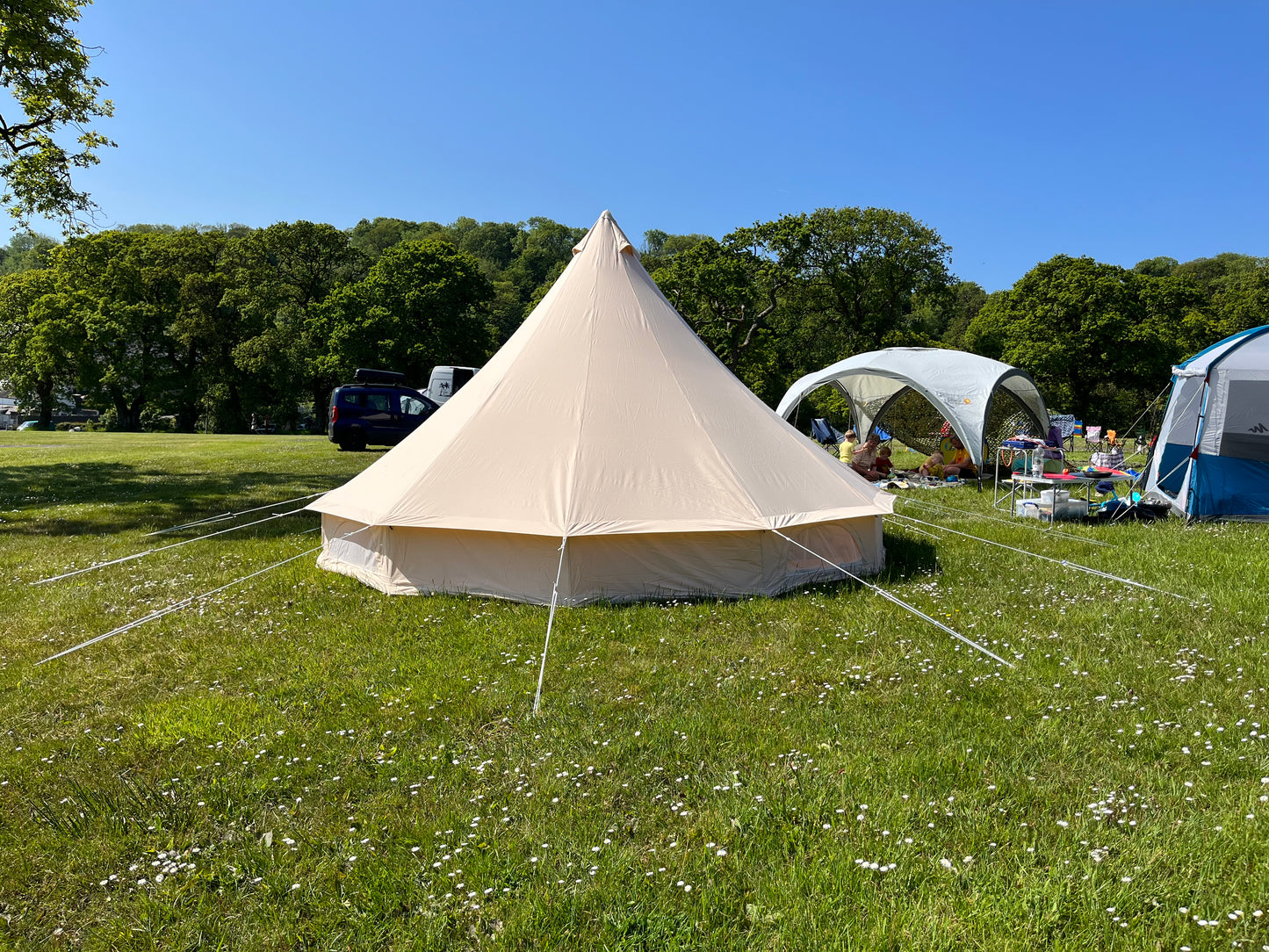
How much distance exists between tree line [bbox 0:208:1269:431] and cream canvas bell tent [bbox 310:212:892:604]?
26056mm

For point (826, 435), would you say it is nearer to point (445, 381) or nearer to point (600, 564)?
point (445, 381)

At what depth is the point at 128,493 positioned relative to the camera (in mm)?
12031

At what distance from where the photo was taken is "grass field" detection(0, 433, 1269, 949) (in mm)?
2502

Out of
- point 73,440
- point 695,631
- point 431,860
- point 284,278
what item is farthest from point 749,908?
point 284,278

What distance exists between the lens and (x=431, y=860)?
2.79 metres

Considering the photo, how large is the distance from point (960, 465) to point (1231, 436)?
18.1 ft

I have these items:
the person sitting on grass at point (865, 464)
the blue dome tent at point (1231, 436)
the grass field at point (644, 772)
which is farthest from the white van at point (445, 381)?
the blue dome tent at point (1231, 436)

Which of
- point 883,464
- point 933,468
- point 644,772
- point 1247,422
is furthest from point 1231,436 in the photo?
point 644,772

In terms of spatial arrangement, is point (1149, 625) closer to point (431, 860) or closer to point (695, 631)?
point (695, 631)

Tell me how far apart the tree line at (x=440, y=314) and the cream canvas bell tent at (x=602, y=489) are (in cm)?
2606

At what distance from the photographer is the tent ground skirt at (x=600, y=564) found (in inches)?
227

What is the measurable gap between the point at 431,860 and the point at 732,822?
3.80 ft

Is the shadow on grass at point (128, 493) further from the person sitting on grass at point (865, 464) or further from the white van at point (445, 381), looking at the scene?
the white van at point (445, 381)

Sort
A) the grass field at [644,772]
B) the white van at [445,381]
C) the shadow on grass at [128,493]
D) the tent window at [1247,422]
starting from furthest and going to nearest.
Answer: the white van at [445,381]
the shadow on grass at [128,493]
the tent window at [1247,422]
the grass field at [644,772]
